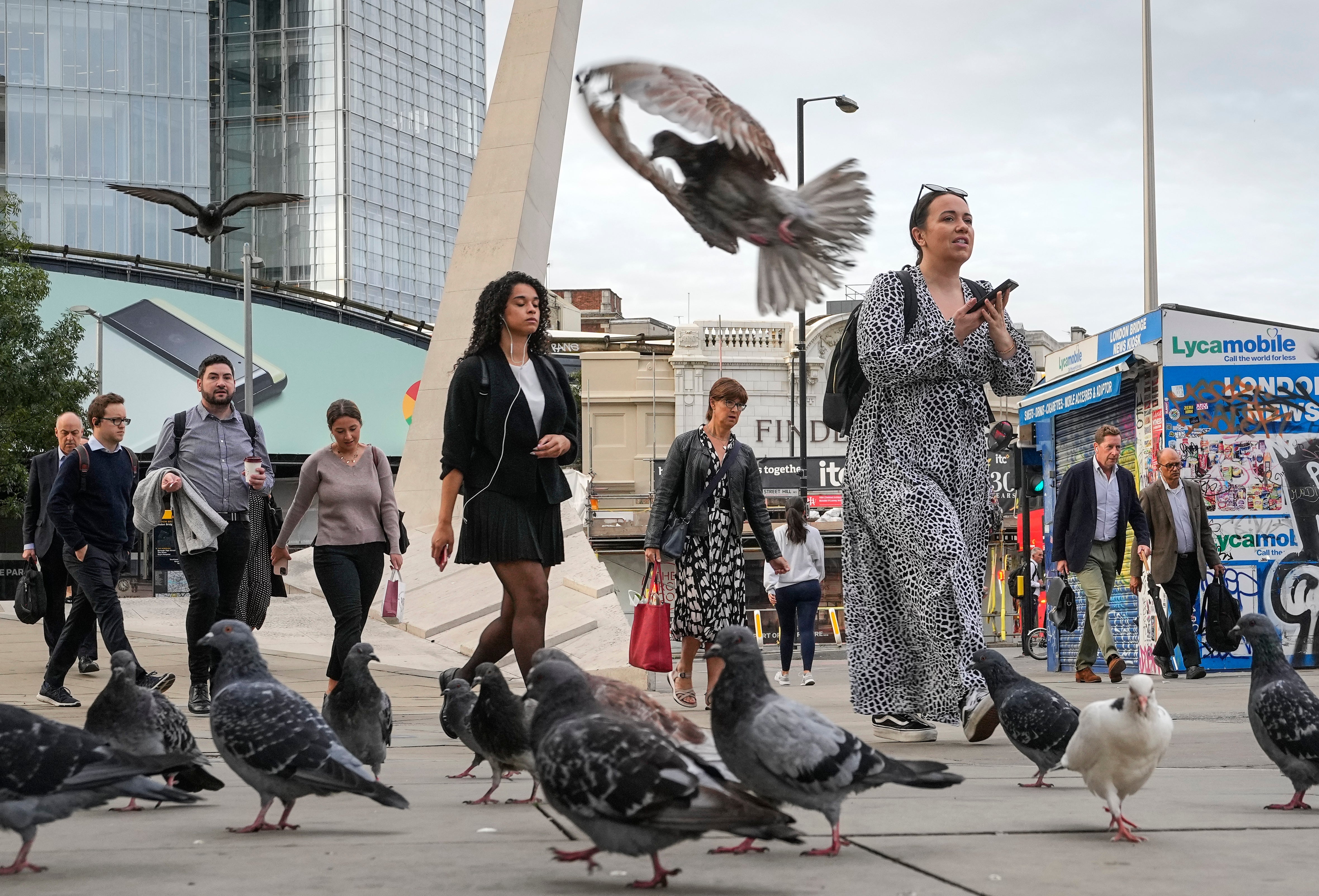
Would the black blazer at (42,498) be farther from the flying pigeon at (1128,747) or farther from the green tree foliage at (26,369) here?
the green tree foliage at (26,369)

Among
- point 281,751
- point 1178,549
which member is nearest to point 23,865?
point 281,751

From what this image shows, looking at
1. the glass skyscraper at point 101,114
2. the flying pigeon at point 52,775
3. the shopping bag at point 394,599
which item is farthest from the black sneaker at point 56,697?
the glass skyscraper at point 101,114

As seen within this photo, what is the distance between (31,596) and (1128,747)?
8476 millimetres

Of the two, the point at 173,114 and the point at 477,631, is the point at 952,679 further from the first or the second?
the point at 173,114

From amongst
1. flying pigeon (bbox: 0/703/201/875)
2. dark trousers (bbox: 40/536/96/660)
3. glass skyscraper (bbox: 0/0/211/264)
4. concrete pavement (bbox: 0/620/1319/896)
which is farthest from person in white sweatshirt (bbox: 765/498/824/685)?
glass skyscraper (bbox: 0/0/211/264)

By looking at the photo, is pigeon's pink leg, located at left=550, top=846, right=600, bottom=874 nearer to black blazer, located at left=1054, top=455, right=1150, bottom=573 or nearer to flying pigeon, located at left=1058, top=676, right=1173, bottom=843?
flying pigeon, located at left=1058, top=676, right=1173, bottom=843

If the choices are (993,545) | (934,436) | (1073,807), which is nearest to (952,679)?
(934,436)

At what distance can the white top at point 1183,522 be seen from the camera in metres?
12.1

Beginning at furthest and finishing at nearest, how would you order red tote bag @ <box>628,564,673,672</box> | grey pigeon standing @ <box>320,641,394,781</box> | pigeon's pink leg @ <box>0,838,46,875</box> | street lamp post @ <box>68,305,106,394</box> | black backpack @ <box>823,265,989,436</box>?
1. street lamp post @ <box>68,305,106,394</box>
2. red tote bag @ <box>628,564,673,672</box>
3. black backpack @ <box>823,265,989,436</box>
4. grey pigeon standing @ <box>320,641,394,781</box>
5. pigeon's pink leg @ <box>0,838,46,875</box>

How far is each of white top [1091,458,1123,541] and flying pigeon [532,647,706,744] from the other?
26.4 ft

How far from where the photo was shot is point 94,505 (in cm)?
902

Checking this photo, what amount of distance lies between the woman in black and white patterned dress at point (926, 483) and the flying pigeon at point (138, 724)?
2.89 metres

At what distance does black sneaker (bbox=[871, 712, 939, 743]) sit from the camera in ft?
20.1

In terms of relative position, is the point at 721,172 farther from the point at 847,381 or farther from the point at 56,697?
the point at 56,697
